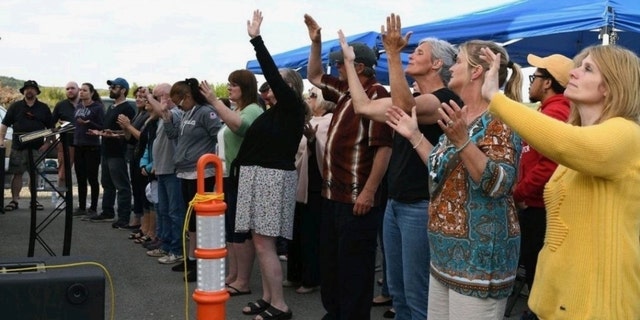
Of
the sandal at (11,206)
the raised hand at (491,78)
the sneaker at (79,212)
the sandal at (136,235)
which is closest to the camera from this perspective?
the raised hand at (491,78)

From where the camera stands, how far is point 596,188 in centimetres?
223

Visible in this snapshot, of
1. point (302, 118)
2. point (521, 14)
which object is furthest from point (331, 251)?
point (521, 14)

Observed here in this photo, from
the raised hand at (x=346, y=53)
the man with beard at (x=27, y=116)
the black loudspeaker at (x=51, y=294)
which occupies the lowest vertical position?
the black loudspeaker at (x=51, y=294)

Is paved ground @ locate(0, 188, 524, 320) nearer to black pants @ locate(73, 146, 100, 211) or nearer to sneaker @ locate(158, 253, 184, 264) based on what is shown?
sneaker @ locate(158, 253, 184, 264)

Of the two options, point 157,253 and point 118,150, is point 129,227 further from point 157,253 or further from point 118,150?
point 157,253

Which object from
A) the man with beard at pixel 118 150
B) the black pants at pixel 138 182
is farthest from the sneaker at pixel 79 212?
the black pants at pixel 138 182

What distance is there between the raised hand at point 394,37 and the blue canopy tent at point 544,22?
8.70ft

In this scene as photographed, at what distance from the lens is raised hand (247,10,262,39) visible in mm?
4625

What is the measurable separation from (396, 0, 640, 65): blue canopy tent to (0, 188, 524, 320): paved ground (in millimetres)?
2205

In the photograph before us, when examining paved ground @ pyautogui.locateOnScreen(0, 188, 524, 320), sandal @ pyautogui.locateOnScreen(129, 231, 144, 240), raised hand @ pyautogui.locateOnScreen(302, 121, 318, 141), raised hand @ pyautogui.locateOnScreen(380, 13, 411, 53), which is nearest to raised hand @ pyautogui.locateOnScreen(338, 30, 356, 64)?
raised hand @ pyautogui.locateOnScreen(380, 13, 411, 53)

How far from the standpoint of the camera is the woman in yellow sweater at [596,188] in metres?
2.14

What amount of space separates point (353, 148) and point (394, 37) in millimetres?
1104

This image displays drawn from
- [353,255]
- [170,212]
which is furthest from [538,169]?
[170,212]

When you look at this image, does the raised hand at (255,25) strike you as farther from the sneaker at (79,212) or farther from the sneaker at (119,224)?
the sneaker at (79,212)
